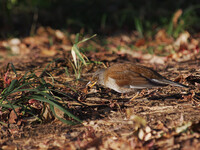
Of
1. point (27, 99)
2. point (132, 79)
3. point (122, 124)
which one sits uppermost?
point (132, 79)

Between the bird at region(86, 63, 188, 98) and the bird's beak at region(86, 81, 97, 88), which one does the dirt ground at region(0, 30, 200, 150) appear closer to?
the bird's beak at region(86, 81, 97, 88)

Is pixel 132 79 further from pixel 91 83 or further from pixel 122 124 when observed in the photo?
pixel 91 83

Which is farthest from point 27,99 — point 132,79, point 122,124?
point 132,79

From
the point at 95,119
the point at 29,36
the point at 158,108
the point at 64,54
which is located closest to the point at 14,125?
the point at 95,119

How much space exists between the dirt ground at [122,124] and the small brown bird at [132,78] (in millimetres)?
253

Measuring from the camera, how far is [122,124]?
3621 mm

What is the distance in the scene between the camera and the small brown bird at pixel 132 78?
4020 millimetres

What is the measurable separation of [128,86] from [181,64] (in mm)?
2080

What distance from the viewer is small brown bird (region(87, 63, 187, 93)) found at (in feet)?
13.2

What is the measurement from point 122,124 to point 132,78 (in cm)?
80

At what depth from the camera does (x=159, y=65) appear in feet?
19.0

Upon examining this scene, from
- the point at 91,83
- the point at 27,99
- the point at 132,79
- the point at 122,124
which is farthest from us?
the point at 91,83

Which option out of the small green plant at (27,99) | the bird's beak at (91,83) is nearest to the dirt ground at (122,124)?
the bird's beak at (91,83)

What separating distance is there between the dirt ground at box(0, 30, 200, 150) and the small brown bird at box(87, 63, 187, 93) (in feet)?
0.83
